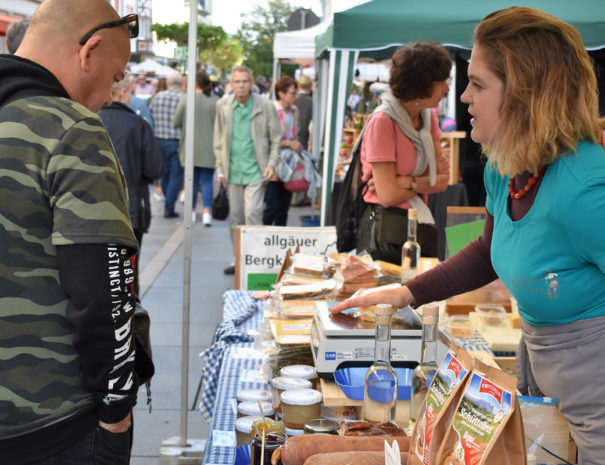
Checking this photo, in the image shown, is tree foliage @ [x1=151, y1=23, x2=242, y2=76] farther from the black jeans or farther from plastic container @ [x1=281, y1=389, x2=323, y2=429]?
plastic container @ [x1=281, y1=389, x2=323, y2=429]

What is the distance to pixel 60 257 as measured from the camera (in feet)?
4.93

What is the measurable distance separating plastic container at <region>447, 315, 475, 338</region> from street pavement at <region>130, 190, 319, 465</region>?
5.93 feet

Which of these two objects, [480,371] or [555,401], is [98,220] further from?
[555,401]

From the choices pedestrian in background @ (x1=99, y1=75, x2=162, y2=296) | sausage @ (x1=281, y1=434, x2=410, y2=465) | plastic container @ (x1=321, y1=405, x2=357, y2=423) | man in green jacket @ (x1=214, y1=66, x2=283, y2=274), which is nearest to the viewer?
sausage @ (x1=281, y1=434, x2=410, y2=465)

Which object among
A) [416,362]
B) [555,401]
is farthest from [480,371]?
[416,362]

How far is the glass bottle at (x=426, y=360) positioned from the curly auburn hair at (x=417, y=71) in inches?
93.1

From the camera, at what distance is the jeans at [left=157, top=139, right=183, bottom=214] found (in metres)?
10.7

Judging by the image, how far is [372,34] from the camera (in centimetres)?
552

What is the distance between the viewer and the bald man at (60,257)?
4.89ft

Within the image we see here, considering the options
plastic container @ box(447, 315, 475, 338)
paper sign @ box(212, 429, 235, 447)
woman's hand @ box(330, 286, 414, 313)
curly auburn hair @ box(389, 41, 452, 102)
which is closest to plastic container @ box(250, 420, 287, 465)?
paper sign @ box(212, 429, 235, 447)

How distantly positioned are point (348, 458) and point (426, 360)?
410 mm

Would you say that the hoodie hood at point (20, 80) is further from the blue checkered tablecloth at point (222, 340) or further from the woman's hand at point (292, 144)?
the woman's hand at point (292, 144)

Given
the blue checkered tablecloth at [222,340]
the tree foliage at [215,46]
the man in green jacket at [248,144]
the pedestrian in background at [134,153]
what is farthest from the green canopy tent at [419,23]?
the tree foliage at [215,46]

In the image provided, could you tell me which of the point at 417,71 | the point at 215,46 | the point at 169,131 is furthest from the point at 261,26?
the point at 417,71
